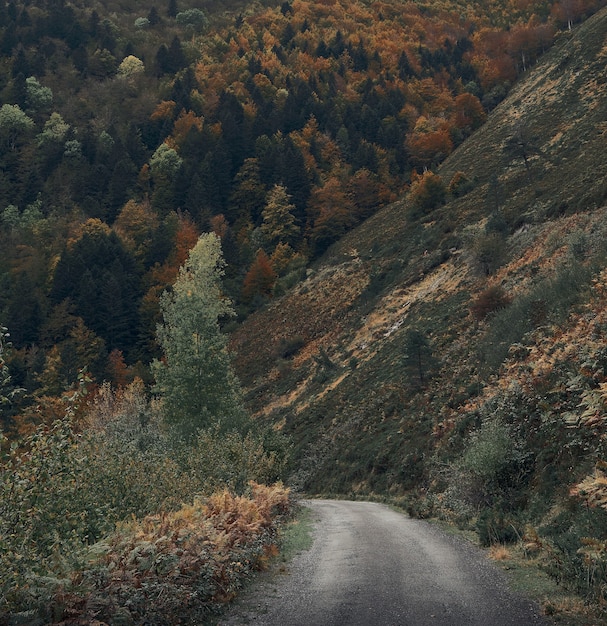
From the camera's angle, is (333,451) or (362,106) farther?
(362,106)

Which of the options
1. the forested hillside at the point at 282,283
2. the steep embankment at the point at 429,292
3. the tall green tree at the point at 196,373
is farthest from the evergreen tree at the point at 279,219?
the tall green tree at the point at 196,373

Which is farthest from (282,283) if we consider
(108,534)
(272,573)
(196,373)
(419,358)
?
(108,534)

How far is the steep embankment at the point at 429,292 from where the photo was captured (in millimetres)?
29625

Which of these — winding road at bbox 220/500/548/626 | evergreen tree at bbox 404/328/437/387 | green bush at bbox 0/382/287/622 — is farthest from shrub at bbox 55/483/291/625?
evergreen tree at bbox 404/328/437/387

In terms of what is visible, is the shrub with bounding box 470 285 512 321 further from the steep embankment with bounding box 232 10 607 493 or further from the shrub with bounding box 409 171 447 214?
the shrub with bounding box 409 171 447 214

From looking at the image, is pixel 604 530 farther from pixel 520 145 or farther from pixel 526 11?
pixel 526 11

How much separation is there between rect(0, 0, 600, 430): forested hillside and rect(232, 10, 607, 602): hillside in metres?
12.4

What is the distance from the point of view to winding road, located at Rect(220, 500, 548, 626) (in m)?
7.78

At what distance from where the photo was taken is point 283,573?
10.9 m

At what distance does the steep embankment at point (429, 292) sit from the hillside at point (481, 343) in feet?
0.60

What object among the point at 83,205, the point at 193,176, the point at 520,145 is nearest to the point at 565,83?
the point at 520,145

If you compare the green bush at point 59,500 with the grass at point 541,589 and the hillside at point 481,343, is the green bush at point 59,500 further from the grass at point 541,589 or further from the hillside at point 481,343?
the hillside at point 481,343

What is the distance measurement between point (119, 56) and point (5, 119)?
122 ft

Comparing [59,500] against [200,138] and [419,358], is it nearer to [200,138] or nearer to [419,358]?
[419,358]
